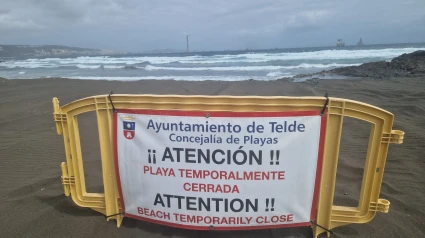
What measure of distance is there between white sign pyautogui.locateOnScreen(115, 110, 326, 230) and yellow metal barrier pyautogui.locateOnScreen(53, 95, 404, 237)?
7cm

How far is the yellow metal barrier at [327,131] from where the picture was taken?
227 cm

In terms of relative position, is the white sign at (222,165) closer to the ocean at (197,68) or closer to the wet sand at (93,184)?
the wet sand at (93,184)

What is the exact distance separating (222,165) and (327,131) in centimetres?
91

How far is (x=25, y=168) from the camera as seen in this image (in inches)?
181

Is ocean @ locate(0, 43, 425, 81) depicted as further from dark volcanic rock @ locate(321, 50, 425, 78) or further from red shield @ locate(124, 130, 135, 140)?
red shield @ locate(124, 130, 135, 140)

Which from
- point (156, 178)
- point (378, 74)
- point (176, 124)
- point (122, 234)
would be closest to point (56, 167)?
point (122, 234)

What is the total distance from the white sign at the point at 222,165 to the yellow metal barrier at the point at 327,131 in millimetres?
68

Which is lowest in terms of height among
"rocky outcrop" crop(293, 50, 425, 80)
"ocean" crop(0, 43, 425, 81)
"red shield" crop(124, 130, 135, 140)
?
"ocean" crop(0, 43, 425, 81)

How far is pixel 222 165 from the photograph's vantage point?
240 centimetres

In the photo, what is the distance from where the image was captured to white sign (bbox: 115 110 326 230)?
7.60ft

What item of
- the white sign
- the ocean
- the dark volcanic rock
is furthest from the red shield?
the ocean

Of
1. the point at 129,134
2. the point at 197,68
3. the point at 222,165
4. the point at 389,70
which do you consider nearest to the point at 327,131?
the point at 222,165

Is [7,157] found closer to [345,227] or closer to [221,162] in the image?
[221,162]

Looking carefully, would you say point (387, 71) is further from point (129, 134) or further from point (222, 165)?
point (129, 134)
